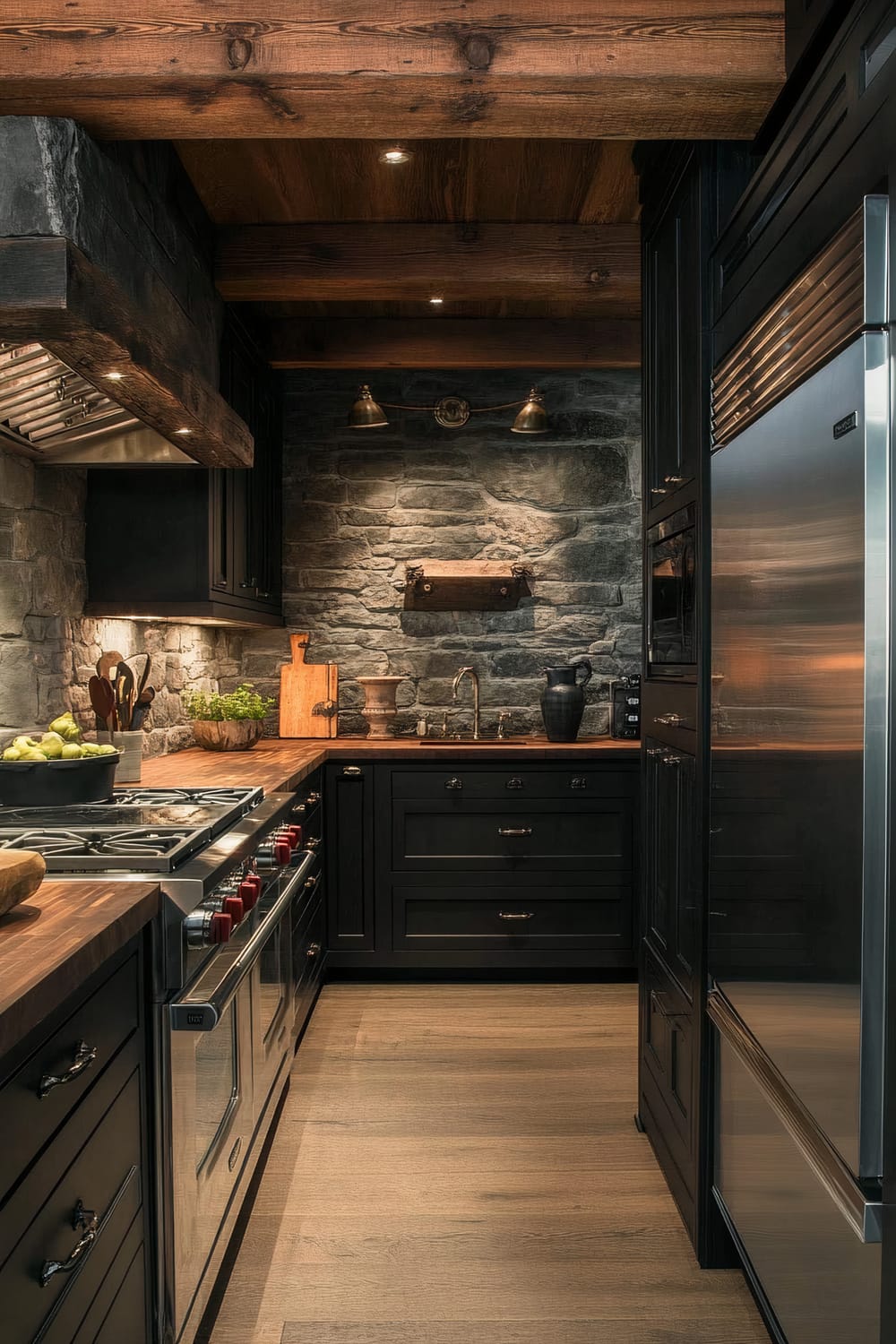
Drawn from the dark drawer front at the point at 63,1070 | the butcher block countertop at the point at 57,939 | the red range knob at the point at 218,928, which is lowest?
the dark drawer front at the point at 63,1070

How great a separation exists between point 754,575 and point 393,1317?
5.26ft

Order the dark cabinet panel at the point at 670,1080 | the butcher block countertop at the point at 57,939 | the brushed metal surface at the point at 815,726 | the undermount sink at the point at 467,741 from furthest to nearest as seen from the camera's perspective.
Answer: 1. the undermount sink at the point at 467,741
2. the dark cabinet panel at the point at 670,1080
3. the brushed metal surface at the point at 815,726
4. the butcher block countertop at the point at 57,939

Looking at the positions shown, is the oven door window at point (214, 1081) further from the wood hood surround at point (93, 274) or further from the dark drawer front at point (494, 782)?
the dark drawer front at point (494, 782)

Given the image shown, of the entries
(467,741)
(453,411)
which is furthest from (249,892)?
(453,411)

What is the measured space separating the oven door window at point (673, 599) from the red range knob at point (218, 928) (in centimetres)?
113

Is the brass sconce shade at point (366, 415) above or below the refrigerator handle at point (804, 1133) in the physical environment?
above

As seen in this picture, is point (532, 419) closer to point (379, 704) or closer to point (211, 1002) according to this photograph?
point (379, 704)

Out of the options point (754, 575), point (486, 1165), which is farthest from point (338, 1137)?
point (754, 575)

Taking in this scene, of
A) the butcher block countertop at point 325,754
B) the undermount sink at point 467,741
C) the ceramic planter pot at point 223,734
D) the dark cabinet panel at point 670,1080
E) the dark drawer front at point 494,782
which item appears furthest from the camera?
the undermount sink at point 467,741

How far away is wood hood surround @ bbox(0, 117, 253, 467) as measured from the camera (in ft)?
5.67

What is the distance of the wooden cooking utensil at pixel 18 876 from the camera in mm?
1359

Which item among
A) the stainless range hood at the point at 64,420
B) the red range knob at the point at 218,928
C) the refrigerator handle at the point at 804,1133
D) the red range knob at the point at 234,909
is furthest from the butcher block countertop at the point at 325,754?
the refrigerator handle at the point at 804,1133

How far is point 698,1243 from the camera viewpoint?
2178mm

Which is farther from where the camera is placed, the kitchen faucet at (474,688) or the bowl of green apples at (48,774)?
the kitchen faucet at (474,688)
